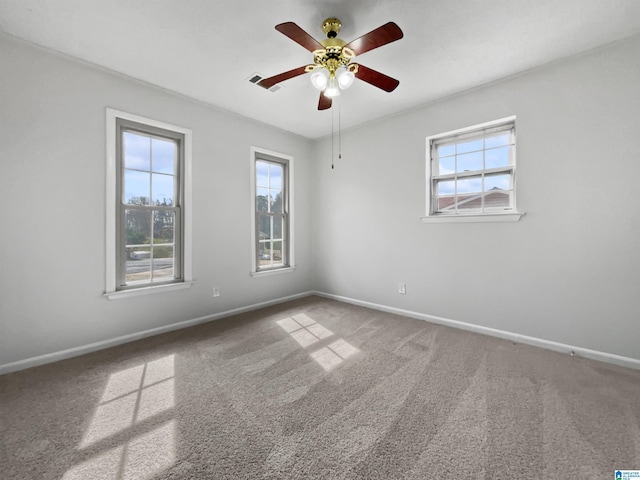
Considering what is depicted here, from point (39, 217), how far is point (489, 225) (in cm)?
428

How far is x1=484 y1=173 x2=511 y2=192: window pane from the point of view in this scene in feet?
9.61

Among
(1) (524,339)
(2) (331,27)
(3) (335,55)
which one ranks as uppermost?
(2) (331,27)

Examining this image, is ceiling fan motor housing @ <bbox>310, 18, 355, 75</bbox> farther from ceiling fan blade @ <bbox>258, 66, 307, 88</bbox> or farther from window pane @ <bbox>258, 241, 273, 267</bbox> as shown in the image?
window pane @ <bbox>258, 241, 273, 267</bbox>

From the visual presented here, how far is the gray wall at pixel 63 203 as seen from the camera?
2223mm

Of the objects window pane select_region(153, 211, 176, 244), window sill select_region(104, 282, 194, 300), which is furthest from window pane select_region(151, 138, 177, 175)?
window sill select_region(104, 282, 194, 300)

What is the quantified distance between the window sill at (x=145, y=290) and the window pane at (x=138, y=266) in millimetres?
151

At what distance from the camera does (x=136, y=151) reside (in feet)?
9.70

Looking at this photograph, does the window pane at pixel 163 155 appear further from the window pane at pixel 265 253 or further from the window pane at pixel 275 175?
the window pane at pixel 265 253

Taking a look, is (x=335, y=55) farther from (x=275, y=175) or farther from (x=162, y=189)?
(x=275, y=175)

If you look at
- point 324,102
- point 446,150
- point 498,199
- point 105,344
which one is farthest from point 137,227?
point 498,199

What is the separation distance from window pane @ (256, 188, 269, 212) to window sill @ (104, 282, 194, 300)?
58.2 inches

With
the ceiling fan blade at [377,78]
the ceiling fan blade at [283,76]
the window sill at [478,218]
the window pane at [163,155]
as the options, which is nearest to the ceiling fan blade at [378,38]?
the ceiling fan blade at [377,78]

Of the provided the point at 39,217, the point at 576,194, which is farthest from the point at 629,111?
the point at 39,217

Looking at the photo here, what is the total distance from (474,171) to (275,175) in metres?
2.79
